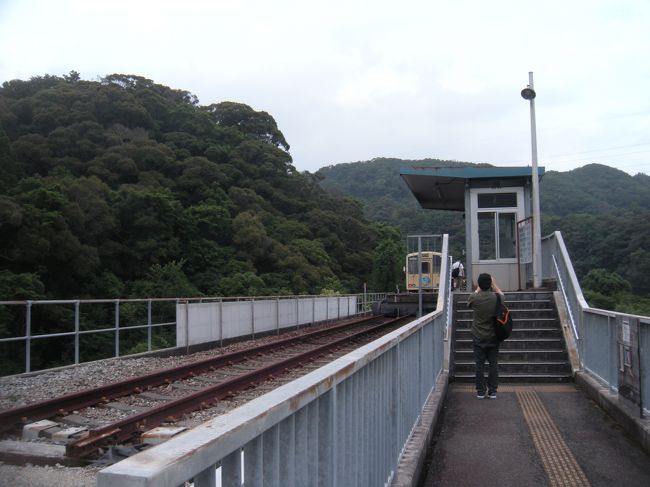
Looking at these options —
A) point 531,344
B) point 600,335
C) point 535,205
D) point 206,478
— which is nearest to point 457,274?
point 535,205

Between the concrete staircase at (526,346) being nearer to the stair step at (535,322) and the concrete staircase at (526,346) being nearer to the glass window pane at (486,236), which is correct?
the stair step at (535,322)

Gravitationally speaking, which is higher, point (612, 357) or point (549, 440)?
point (612, 357)

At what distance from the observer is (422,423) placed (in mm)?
5816

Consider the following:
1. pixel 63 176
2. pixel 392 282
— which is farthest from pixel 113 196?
pixel 392 282

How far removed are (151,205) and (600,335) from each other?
128 ft

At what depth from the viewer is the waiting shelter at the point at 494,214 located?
15227 millimetres

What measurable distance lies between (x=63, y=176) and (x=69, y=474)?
4350cm

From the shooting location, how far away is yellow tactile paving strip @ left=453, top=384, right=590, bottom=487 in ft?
16.0

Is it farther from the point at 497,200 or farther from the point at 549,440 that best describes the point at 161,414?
the point at 497,200

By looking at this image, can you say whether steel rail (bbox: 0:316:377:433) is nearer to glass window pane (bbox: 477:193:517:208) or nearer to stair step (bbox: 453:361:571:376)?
stair step (bbox: 453:361:571:376)

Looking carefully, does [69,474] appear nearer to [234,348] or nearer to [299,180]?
[234,348]

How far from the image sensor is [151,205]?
43.3 m

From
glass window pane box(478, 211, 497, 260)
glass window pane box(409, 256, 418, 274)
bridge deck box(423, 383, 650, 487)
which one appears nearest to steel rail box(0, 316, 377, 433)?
bridge deck box(423, 383, 650, 487)

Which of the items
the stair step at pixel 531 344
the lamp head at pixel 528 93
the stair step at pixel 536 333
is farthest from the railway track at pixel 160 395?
the lamp head at pixel 528 93
